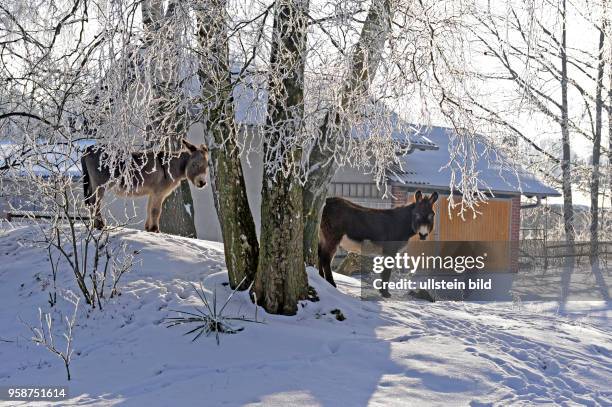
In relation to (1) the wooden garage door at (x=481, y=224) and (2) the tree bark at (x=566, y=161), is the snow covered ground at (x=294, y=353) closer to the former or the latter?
(1) the wooden garage door at (x=481, y=224)

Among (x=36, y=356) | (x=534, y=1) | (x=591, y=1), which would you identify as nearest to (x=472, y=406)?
(x=534, y=1)

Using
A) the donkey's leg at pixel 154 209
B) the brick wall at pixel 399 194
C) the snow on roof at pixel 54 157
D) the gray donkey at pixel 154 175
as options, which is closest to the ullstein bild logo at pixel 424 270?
the brick wall at pixel 399 194

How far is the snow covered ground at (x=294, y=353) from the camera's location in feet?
18.5

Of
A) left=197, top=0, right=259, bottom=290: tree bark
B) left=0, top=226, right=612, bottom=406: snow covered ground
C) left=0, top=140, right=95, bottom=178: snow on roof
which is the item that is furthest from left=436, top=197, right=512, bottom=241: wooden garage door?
left=197, top=0, right=259, bottom=290: tree bark

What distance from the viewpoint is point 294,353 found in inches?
255

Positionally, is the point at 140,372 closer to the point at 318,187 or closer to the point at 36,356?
the point at 36,356

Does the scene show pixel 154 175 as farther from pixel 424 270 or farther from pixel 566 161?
pixel 566 161

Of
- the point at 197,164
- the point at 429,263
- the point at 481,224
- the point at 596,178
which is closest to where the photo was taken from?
the point at 197,164

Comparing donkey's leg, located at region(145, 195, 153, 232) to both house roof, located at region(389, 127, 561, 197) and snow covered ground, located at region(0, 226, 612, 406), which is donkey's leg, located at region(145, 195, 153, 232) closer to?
snow covered ground, located at region(0, 226, 612, 406)

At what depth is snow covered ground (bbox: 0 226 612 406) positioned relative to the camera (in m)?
5.63

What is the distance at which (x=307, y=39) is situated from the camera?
21.9ft

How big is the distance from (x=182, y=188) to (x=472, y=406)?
918 cm

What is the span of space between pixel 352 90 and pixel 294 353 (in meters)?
2.88

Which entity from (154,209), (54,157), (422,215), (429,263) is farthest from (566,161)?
(54,157)
